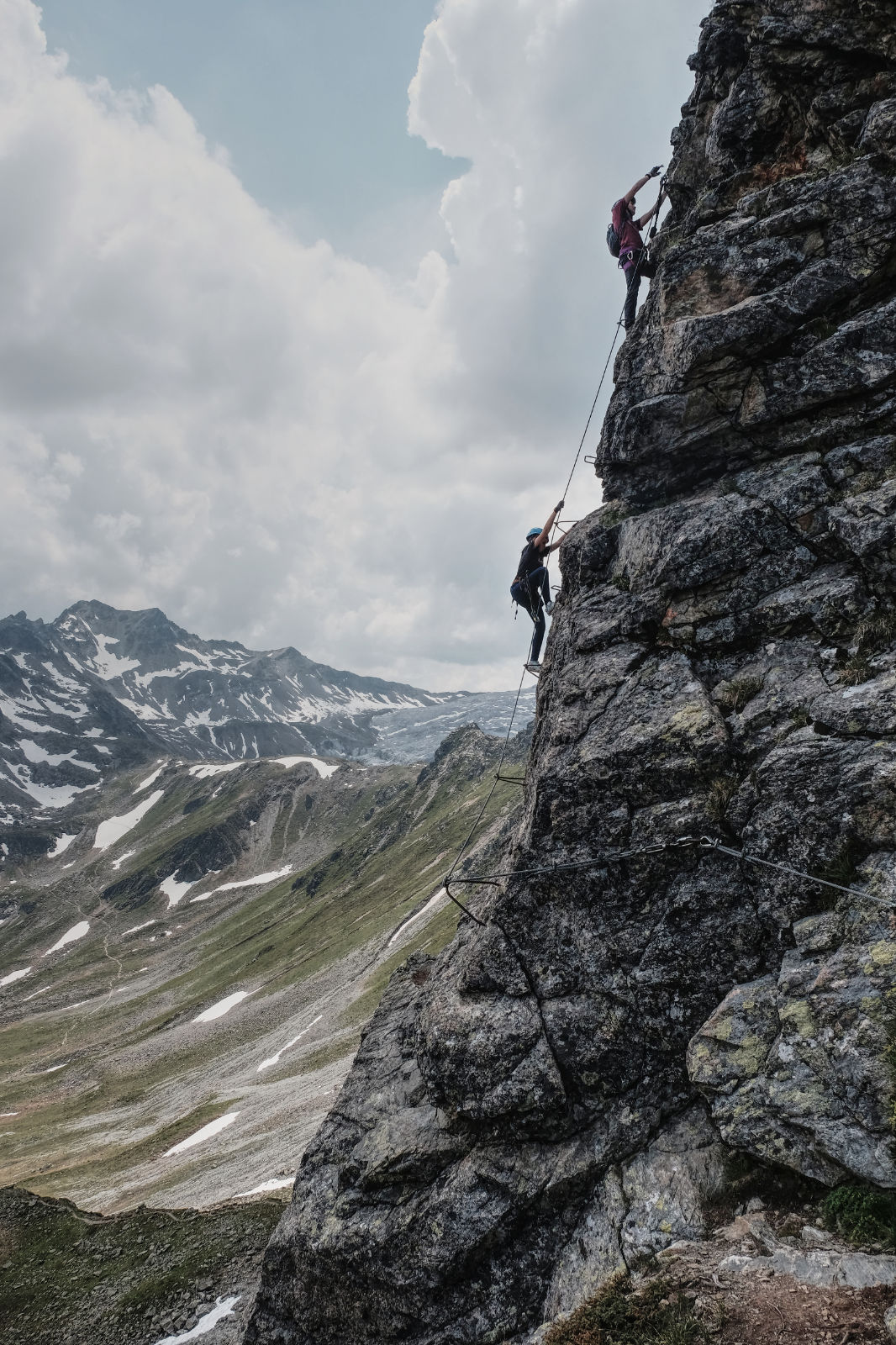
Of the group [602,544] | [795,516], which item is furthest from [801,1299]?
[602,544]

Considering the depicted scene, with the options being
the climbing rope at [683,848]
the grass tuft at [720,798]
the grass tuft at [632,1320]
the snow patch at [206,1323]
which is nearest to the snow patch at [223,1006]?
the snow patch at [206,1323]

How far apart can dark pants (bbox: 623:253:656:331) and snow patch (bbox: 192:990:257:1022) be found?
13825 centimetres

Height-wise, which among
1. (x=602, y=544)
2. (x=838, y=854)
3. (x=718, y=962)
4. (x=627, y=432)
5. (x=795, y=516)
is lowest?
(x=718, y=962)

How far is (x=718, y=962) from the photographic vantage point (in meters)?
15.4

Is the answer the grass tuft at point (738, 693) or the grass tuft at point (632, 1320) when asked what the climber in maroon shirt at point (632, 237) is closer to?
the grass tuft at point (738, 693)

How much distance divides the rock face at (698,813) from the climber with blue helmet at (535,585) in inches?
150

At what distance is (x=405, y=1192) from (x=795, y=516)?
2281cm

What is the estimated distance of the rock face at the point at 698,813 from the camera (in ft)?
45.4

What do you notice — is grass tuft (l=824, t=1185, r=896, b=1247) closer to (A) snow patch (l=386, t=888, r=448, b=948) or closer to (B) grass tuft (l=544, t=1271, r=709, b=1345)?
(B) grass tuft (l=544, t=1271, r=709, b=1345)

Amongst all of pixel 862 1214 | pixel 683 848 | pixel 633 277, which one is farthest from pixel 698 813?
pixel 633 277

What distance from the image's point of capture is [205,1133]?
63938mm

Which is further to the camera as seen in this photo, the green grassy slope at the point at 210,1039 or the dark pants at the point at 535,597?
the green grassy slope at the point at 210,1039

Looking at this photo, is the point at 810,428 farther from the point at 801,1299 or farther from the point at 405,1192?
the point at 405,1192

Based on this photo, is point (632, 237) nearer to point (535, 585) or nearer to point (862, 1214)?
point (535, 585)
